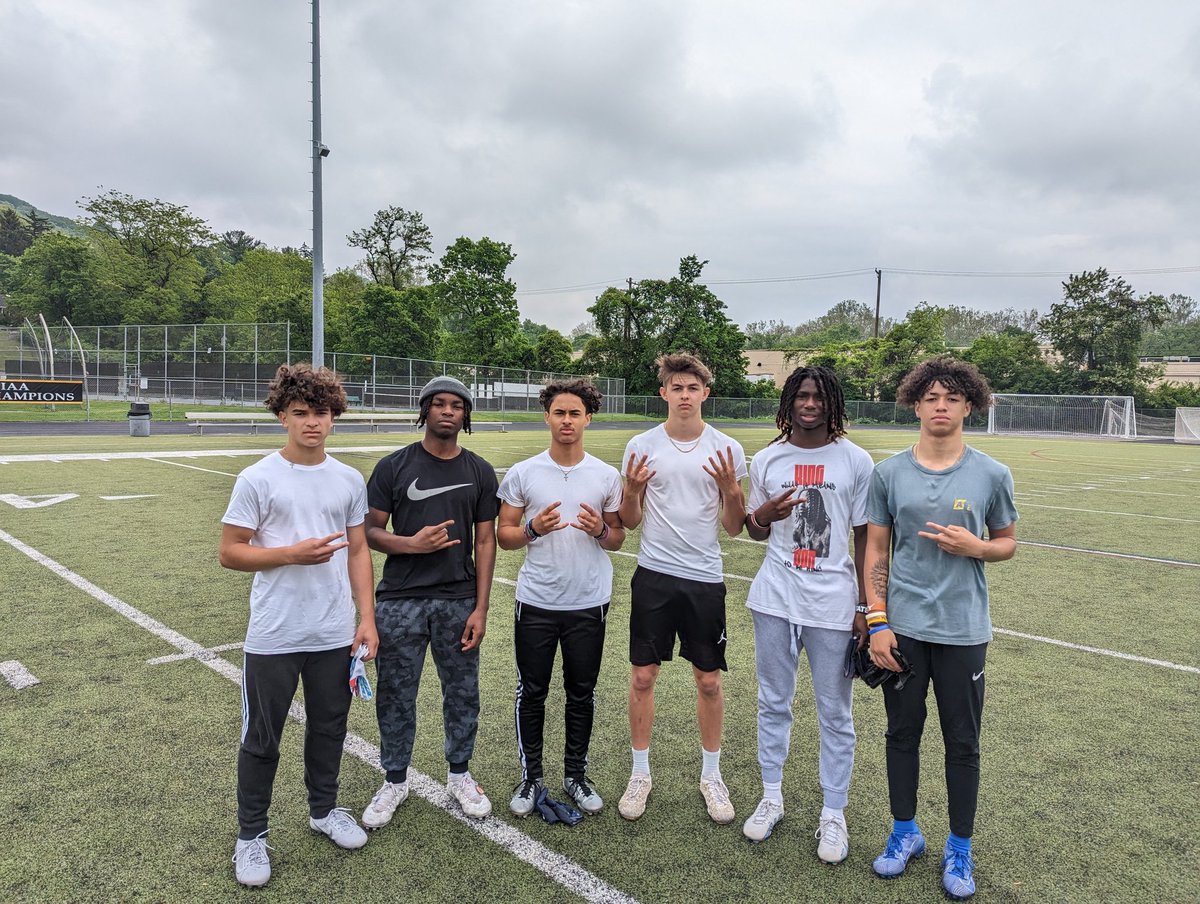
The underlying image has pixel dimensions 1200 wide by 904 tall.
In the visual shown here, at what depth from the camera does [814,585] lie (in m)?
2.87

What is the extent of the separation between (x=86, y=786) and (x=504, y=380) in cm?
3824

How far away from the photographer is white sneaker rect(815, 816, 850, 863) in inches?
109

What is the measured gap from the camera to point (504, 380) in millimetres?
40875

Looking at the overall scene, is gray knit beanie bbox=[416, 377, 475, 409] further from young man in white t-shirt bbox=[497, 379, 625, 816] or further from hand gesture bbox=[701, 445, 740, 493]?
hand gesture bbox=[701, 445, 740, 493]

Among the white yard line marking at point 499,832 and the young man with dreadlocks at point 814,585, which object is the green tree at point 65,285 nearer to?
the white yard line marking at point 499,832

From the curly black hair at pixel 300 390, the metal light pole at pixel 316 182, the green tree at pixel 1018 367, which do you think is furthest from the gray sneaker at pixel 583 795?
the green tree at pixel 1018 367

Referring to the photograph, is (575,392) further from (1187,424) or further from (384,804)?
(1187,424)

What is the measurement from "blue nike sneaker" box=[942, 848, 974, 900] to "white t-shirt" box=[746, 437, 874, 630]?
0.89 meters

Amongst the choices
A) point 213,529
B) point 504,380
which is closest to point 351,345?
point 504,380

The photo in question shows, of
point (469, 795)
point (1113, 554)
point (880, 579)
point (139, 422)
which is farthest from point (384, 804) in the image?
point (139, 422)

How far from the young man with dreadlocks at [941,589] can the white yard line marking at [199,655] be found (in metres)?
4.12

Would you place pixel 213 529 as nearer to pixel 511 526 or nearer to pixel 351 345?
pixel 511 526

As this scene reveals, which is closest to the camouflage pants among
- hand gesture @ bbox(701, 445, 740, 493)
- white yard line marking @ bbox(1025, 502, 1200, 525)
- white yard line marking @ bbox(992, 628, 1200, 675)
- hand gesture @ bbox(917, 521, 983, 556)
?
hand gesture @ bbox(701, 445, 740, 493)

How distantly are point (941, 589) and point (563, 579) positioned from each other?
4.77 feet
